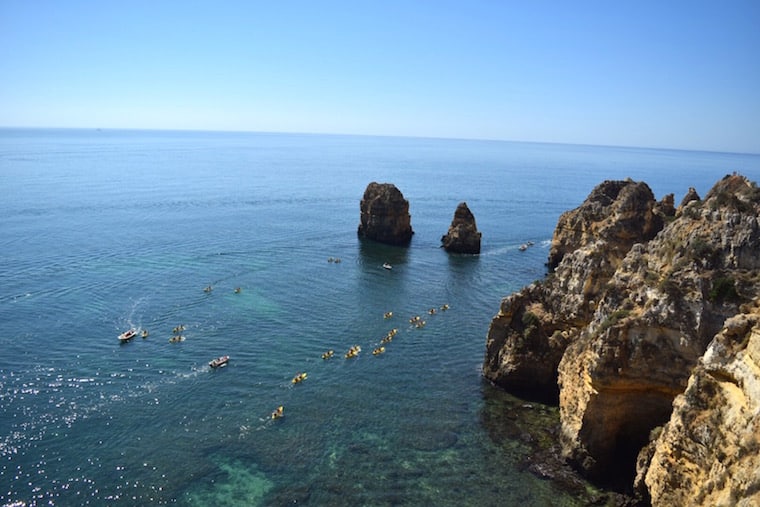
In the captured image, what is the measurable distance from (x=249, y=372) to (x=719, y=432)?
34.1 metres

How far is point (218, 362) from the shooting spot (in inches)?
1784

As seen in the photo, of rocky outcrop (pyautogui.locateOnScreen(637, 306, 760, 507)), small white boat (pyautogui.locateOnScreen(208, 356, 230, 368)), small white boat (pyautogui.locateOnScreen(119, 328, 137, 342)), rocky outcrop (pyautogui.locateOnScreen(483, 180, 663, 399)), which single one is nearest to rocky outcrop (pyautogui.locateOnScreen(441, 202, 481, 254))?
rocky outcrop (pyautogui.locateOnScreen(483, 180, 663, 399))

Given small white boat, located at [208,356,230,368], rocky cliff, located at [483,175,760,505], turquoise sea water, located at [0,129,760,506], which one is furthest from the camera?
small white boat, located at [208,356,230,368]

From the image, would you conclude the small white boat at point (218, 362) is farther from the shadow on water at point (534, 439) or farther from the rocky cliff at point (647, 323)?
the rocky cliff at point (647, 323)

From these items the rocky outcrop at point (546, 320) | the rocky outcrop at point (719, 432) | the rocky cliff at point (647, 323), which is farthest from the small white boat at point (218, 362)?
the rocky outcrop at point (719, 432)

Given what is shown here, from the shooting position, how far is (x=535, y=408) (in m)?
38.9

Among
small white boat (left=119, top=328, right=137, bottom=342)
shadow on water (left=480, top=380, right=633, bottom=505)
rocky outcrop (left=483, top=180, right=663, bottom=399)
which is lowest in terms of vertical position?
shadow on water (left=480, top=380, right=633, bottom=505)

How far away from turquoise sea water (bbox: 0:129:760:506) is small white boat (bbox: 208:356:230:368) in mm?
654

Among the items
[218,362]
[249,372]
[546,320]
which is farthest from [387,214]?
[546,320]

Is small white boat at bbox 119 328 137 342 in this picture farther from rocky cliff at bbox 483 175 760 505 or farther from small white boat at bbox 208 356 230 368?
rocky cliff at bbox 483 175 760 505

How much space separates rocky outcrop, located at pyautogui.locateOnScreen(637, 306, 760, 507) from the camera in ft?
60.5

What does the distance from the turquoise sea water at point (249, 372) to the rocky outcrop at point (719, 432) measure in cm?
835

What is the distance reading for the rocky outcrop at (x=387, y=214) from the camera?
3625 inches

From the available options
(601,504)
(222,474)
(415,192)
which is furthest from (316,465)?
(415,192)
